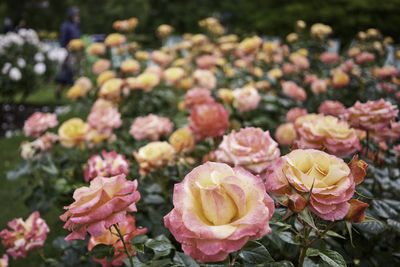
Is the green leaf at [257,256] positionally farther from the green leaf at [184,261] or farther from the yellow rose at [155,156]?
the yellow rose at [155,156]

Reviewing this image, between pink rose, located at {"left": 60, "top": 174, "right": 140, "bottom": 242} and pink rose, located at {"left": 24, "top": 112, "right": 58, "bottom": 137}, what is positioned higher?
pink rose, located at {"left": 60, "top": 174, "right": 140, "bottom": 242}

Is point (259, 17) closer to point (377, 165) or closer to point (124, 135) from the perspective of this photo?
point (124, 135)

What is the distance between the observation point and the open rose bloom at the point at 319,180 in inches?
23.6

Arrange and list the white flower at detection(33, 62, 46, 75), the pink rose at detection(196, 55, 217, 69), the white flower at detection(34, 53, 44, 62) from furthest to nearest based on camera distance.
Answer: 1. the white flower at detection(34, 53, 44, 62)
2. the white flower at detection(33, 62, 46, 75)
3. the pink rose at detection(196, 55, 217, 69)

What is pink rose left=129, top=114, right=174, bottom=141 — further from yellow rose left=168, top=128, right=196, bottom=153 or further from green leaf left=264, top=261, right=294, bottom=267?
green leaf left=264, top=261, right=294, bottom=267

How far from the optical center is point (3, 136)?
4449mm

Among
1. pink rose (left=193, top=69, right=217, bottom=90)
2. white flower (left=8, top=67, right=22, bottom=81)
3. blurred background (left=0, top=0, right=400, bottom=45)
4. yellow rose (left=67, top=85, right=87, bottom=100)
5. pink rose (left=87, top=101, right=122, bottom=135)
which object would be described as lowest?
blurred background (left=0, top=0, right=400, bottom=45)

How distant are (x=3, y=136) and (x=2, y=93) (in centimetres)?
62

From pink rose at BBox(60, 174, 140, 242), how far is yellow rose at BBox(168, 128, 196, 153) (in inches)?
21.9

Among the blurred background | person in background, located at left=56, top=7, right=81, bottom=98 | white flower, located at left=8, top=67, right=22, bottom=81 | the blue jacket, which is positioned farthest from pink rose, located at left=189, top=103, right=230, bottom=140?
the blue jacket

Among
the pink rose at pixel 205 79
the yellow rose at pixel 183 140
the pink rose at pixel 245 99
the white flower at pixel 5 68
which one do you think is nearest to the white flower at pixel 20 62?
the white flower at pixel 5 68

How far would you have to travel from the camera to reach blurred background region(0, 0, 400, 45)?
6348 millimetres

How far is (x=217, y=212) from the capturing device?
556 millimetres

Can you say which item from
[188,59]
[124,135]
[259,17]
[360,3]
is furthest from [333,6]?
[124,135]
